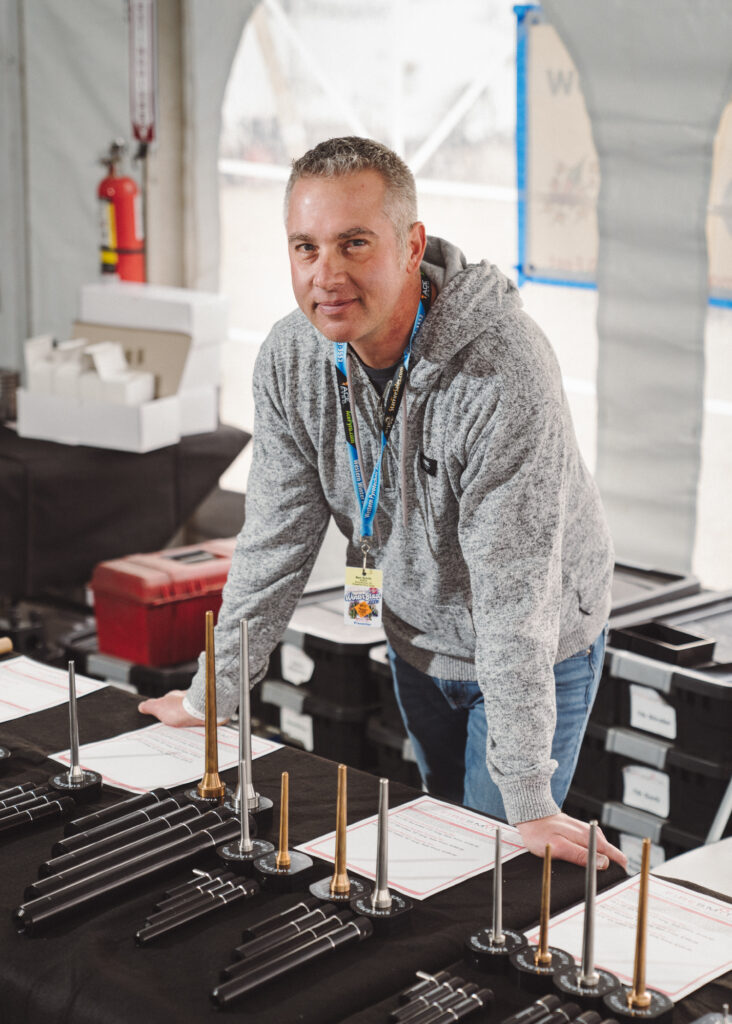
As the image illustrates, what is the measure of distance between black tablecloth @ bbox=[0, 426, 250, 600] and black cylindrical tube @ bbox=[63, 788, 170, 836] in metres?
2.13

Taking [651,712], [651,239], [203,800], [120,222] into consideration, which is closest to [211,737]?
[203,800]

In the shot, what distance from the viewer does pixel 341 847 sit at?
130cm

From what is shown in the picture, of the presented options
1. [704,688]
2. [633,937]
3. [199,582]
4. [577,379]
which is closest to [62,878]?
[633,937]

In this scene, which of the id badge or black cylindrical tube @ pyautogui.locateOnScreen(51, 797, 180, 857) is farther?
the id badge

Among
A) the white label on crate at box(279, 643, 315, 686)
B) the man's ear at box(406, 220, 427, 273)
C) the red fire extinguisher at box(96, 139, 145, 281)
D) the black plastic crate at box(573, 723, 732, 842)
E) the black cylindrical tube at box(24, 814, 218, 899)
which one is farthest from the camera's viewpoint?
the red fire extinguisher at box(96, 139, 145, 281)

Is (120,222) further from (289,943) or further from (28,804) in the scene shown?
(289,943)

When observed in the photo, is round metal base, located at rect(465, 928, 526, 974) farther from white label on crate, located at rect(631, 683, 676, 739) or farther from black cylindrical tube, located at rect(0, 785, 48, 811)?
white label on crate, located at rect(631, 683, 676, 739)

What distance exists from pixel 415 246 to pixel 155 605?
1.78 meters

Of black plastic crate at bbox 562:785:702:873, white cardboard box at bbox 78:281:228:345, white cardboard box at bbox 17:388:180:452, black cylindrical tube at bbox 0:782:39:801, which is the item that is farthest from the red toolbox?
black cylindrical tube at bbox 0:782:39:801

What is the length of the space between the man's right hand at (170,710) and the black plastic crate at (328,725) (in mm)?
930

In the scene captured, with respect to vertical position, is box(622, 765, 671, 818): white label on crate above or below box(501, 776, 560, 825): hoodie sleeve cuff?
below

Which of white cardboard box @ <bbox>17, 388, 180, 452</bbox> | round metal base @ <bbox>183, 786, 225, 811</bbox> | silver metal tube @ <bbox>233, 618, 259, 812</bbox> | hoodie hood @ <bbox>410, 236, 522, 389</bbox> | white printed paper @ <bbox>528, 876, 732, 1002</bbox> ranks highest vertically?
hoodie hood @ <bbox>410, 236, 522, 389</bbox>

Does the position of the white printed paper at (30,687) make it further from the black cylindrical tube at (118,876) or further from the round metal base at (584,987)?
the round metal base at (584,987)

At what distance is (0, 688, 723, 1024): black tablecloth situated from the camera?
3.81 feet
